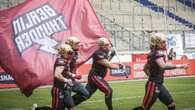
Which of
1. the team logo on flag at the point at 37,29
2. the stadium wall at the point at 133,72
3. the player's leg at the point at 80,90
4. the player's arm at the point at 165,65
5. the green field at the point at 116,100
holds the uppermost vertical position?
the team logo on flag at the point at 37,29

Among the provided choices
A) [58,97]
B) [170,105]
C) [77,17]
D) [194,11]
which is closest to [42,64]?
[58,97]

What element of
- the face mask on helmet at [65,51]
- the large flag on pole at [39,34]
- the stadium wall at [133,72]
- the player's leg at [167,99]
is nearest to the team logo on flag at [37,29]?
the large flag on pole at [39,34]

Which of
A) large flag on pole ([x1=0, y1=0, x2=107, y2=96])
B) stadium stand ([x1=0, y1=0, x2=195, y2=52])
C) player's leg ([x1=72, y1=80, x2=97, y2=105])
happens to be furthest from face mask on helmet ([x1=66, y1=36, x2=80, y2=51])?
stadium stand ([x1=0, y1=0, x2=195, y2=52])

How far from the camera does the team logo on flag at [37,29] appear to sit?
10.8m

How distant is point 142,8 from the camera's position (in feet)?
134

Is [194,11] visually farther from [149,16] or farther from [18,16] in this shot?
[18,16]

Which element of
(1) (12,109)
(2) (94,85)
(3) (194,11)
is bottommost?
(3) (194,11)

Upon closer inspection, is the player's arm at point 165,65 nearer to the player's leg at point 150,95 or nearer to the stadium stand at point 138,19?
the player's leg at point 150,95

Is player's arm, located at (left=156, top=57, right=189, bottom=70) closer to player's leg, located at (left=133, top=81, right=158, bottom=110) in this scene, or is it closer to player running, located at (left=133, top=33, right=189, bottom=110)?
player running, located at (left=133, top=33, right=189, bottom=110)

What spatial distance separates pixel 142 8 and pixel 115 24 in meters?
6.64

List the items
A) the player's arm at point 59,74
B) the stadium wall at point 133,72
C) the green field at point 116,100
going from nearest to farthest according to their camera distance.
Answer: the player's arm at point 59,74, the green field at point 116,100, the stadium wall at point 133,72

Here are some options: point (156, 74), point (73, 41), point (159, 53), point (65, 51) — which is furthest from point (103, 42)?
point (65, 51)

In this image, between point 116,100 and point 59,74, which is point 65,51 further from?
point 116,100

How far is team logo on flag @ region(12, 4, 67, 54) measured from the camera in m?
10.8
